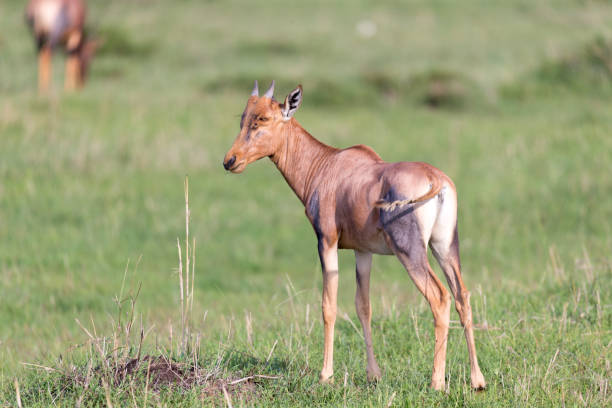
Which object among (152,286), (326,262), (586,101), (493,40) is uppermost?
(493,40)

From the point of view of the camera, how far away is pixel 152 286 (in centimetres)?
1129

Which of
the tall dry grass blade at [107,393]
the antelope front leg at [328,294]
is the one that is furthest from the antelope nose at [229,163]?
the tall dry grass blade at [107,393]

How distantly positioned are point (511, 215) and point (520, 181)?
46.7 inches

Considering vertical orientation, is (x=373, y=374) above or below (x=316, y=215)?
below

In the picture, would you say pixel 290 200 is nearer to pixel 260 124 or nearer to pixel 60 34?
pixel 260 124

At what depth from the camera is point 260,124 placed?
5922 mm

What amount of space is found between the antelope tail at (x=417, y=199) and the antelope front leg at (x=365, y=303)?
68 cm

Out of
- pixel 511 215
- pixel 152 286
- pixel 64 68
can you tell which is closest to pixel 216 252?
pixel 152 286

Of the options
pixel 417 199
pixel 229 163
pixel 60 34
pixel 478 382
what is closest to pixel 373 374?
pixel 478 382

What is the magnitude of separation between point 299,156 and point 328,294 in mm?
1062

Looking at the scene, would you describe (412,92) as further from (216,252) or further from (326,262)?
(326,262)

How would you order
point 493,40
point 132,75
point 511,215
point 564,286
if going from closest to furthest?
1. point 564,286
2. point 511,215
3. point 132,75
4. point 493,40

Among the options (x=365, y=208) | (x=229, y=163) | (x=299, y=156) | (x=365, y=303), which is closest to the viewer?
(x=365, y=208)

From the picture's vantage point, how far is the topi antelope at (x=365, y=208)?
17.5ft
